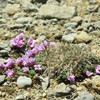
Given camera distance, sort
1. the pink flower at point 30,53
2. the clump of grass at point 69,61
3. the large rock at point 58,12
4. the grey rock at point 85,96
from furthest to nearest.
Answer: the large rock at point 58,12
the pink flower at point 30,53
the clump of grass at point 69,61
the grey rock at point 85,96

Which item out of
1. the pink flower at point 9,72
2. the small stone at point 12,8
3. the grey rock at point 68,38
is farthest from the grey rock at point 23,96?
the small stone at point 12,8

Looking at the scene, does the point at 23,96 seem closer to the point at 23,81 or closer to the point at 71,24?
the point at 23,81

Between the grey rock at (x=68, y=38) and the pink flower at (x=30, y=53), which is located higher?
the grey rock at (x=68, y=38)

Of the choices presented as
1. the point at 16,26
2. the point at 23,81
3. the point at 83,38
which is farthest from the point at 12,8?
the point at 23,81

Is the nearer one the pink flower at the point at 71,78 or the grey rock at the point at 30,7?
the pink flower at the point at 71,78

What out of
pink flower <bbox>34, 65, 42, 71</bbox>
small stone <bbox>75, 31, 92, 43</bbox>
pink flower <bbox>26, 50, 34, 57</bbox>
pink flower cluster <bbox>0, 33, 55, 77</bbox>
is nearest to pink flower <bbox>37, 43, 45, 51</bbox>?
pink flower cluster <bbox>0, 33, 55, 77</bbox>

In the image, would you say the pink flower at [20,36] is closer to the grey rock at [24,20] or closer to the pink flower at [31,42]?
the pink flower at [31,42]

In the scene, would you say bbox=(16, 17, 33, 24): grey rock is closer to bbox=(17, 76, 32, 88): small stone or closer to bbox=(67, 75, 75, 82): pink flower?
bbox=(17, 76, 32, 88): small stone
